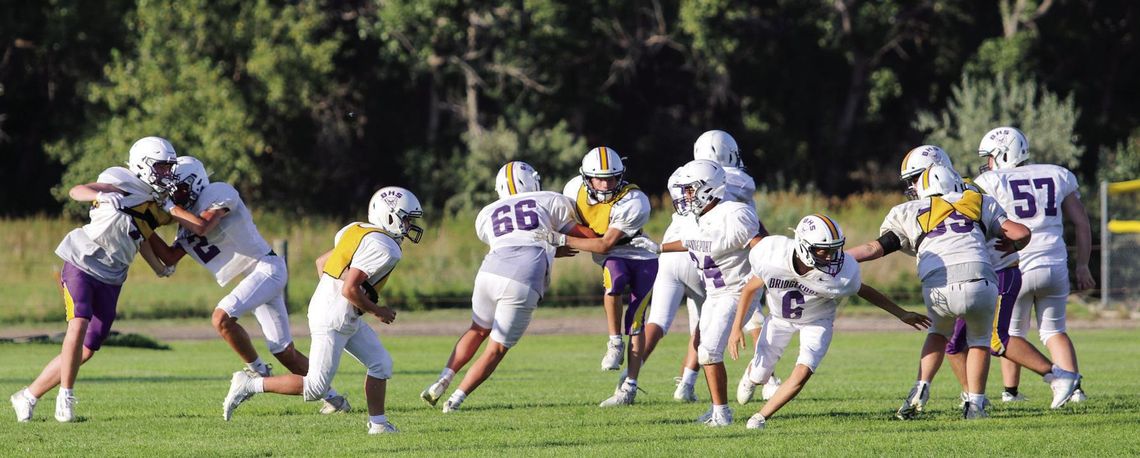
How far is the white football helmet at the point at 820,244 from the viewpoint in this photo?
Answer: 9.24 metres

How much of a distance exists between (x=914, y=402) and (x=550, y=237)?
9.01 ft

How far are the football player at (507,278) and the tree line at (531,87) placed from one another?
25120 millimetres

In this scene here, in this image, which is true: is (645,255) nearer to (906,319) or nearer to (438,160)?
→ (906,319)

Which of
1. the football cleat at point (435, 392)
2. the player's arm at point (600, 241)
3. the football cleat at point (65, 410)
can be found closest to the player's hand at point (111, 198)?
the football cleat at point (65, 410)

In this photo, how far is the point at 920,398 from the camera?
9852mm

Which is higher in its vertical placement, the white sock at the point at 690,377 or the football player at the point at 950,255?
the football player at the point at 950,255

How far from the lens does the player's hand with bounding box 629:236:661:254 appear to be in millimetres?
11380

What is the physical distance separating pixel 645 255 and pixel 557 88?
28.7 metres

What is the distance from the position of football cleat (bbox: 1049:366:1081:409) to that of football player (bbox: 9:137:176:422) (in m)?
6.19

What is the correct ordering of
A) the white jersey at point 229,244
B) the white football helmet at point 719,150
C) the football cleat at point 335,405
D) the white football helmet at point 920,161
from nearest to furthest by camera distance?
the white football helmet at point 920,161 → the football cleat at point 335,405 → the white jersey at point 229,244 → the white football helmet at point 719,150

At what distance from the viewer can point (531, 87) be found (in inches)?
1572

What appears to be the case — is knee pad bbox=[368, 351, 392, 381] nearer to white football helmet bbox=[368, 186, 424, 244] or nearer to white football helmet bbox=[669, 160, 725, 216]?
white football helmet bbox=[368, 186, 424, 244]

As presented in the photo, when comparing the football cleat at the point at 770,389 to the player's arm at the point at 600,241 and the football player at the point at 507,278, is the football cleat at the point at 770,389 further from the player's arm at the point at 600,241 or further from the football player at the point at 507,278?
the football player at the point at 507,278

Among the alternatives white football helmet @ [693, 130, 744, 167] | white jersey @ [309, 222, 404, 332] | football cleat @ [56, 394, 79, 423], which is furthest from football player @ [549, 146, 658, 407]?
football cleat @ [56, 394, 79, 423]
